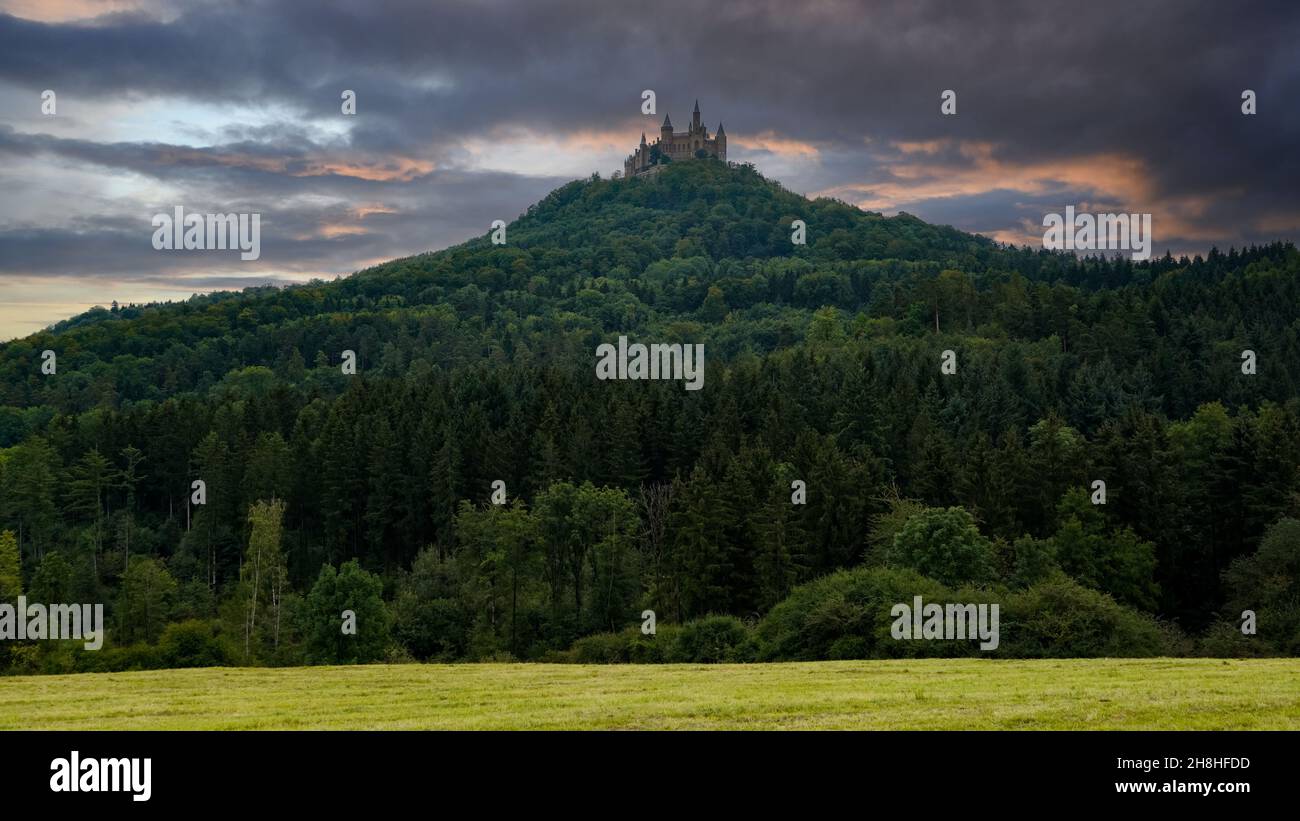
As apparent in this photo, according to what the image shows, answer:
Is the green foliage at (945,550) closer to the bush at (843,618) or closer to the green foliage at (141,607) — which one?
the bush at (843,618)

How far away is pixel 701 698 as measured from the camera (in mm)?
25797

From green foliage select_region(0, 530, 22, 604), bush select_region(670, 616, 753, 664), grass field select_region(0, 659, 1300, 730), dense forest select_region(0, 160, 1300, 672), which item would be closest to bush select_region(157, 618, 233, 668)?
dense forest select_region(0, 160, 1300, 672)

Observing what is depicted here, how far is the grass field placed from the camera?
21719 millimetres

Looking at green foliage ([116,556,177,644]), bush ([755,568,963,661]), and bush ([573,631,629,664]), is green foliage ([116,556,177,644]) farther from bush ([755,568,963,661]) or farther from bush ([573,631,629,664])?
bush ([755,568,963,661])

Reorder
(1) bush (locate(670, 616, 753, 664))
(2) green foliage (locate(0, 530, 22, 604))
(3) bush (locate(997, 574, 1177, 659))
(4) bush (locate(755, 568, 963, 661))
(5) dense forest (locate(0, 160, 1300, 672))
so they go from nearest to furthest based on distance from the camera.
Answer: (3) bush (locate(997, 574, 1177, 659))
(4) bush (locate(755, 568, 963, 661))
(1) bush (locate(670, 616, 753, 664))
(5) dense forest (locate(0, 160, 1300, 672))
(2) green foliage (locate(0, 530, 22, 604))

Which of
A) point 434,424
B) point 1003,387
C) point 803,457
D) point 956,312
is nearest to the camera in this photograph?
point 803,457

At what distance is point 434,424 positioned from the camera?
10600 centimetres

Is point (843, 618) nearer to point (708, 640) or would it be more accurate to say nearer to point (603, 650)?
point (708, 640)

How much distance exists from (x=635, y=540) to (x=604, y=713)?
60.1m

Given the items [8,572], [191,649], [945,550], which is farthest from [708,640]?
[8,572]

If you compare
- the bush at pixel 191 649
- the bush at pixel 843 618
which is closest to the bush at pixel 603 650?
the bush at pixel 843 618

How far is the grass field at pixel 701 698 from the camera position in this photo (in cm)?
2172
